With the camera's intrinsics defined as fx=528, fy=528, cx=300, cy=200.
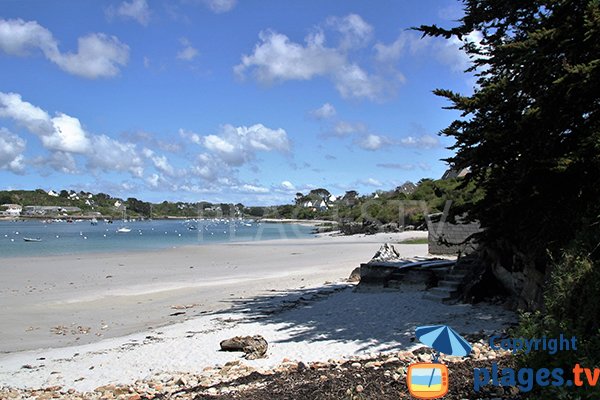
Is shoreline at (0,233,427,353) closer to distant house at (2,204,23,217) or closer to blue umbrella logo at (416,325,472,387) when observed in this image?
blue umbrella logo at (416,325,472,387)

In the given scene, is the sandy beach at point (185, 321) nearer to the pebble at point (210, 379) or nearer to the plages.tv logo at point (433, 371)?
the pebble at point (210, 379)

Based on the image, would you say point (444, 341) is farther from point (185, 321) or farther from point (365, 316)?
point (185, 321)

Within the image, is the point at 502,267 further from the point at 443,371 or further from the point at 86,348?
the point at 86,348

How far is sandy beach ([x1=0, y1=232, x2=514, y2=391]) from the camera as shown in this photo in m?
8.53

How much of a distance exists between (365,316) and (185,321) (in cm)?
454

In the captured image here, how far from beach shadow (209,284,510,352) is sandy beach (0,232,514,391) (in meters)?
0.02

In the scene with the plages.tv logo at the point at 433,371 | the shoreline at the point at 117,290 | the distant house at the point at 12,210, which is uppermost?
the distant house at the point at 12,210

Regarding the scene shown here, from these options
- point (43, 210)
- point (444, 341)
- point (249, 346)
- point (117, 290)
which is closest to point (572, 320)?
point (444, 341)

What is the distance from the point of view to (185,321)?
12914mm

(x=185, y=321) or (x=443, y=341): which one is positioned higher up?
(x=443, y=341)

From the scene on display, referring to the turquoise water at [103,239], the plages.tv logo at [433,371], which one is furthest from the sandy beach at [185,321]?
the turquoise water at [103,239]

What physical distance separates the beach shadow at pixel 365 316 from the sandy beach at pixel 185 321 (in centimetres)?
2

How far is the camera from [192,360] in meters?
8.63

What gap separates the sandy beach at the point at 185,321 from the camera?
853cm
